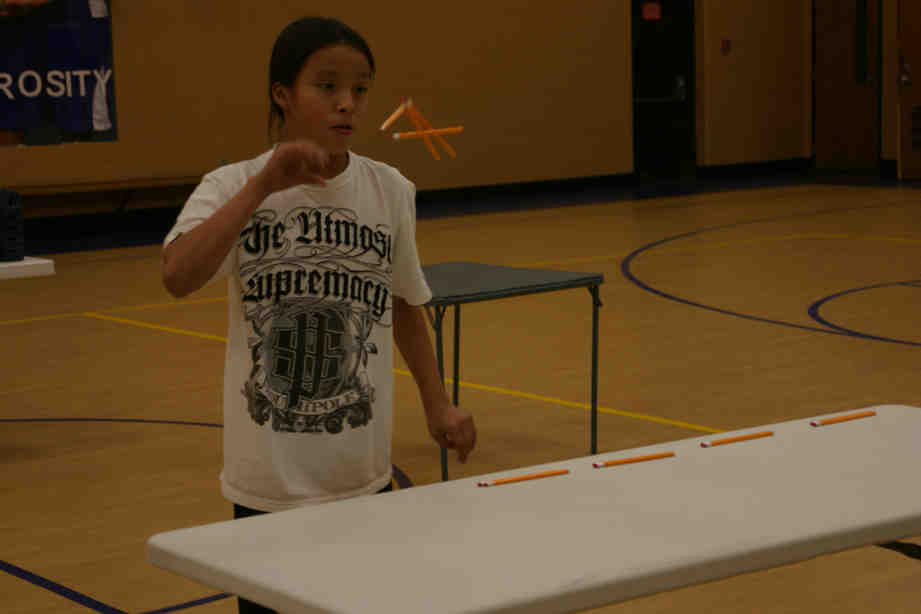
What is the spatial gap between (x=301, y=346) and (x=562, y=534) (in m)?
0.51

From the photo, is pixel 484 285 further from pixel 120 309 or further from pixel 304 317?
pixel 120 309

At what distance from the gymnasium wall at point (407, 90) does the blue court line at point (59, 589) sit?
7.87 metres

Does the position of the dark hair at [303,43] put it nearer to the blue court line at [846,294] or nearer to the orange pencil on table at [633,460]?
the orange pencil on table at [633,460]

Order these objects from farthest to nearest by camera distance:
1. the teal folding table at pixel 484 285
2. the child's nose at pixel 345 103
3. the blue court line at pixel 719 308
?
1. the blue court line at pixel 719 308
2. the teal folding table at pixel 484 285
3. the child's nose at pixel 345 103

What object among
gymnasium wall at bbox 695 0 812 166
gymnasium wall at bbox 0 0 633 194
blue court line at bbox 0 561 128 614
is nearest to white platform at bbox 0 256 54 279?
blue court line at bbox 0 561 128 614

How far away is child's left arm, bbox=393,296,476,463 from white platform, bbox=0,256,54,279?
3275 millimetres

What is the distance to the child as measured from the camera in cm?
212

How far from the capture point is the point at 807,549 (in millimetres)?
1902

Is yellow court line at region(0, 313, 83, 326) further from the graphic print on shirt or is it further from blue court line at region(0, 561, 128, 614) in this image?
the graphic print on shirt

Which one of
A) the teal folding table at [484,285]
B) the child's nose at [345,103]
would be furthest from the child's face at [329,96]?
the teal folding table at [484,285]

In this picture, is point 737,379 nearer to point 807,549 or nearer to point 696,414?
point 696,414

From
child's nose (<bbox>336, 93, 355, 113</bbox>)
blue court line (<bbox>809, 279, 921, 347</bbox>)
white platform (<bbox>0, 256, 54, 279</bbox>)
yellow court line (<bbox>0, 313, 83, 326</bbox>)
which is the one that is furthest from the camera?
yellow court line (<bbox>0, 313, 83, 326</bbox>)

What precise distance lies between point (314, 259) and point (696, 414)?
3428 mm

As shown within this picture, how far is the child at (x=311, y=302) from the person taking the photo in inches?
83.5
